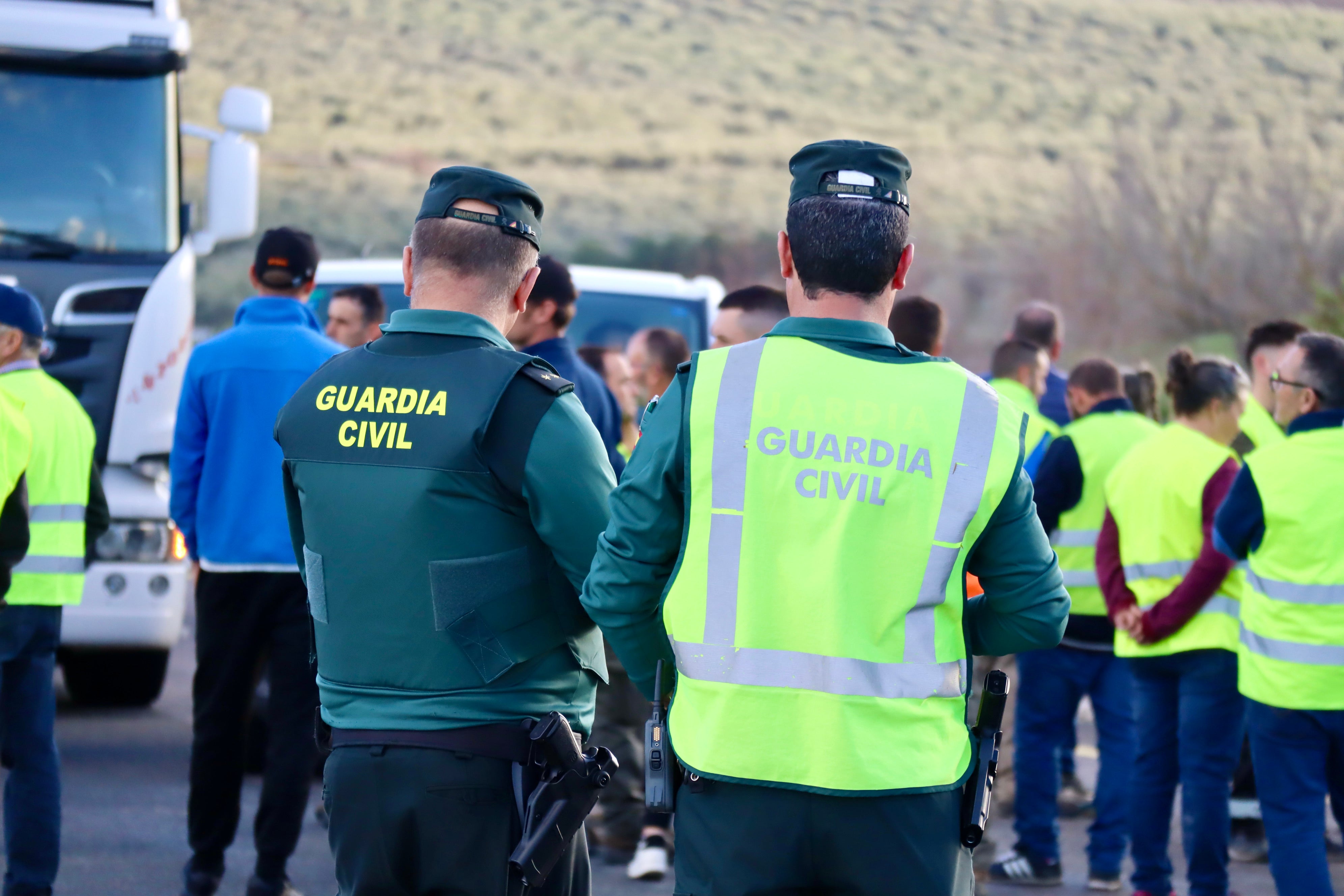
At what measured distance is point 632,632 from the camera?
2.70m

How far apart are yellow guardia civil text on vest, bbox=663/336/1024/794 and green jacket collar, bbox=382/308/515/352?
0.62 metres

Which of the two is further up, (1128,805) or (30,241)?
(30,241)

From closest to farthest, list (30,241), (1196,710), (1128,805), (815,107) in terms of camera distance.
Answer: (1196,710) < (1128,805) < (30,241) < (815,107)

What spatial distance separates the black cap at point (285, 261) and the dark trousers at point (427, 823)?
2.64m

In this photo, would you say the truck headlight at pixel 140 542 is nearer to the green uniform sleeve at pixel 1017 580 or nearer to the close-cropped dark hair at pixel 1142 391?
the close-cropped dark hair at pixel 1142 391

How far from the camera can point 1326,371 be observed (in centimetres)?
449

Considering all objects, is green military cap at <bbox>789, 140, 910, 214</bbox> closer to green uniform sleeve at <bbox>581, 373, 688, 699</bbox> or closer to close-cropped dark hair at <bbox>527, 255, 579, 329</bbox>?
green uniform sleeve at <bbox>581, 373, 688, 699</bbox>

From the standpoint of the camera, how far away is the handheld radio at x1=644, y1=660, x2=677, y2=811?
8.68 ft

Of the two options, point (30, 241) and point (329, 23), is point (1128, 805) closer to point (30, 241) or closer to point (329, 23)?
point (30, 241)

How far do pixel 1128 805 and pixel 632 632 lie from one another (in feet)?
11.4

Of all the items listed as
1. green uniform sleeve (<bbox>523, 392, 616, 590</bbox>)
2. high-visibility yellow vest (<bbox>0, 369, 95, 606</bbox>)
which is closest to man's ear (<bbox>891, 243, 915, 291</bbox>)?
green uniform sleeve (<bbox>523, 392, 616, 590</bbox>)

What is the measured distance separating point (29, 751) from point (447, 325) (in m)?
2.46

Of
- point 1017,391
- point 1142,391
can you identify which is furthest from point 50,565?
point 1142,391

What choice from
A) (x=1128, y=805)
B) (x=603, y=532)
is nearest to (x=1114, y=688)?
(x=1128, y=805)
